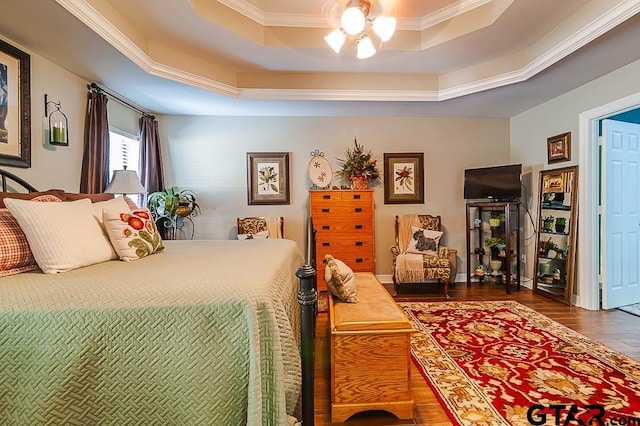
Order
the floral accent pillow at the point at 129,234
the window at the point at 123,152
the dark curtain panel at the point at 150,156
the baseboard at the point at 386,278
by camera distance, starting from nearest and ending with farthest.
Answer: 1. the floral accent pillow at the point at 129,234
2. the window at the point at 123,152
3. the dark curtain panel at the point at 150,156
4. the baseboard at the point at 386,278

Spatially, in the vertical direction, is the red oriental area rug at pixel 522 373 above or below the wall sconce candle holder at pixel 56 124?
below

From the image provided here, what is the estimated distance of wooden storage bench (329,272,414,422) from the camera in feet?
5.65

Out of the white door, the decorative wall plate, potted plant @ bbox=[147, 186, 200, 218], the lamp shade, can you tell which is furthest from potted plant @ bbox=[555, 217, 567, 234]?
the lamp shade

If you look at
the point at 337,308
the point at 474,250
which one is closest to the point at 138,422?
the point at 337,308

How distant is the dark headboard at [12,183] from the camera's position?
7.43 ft

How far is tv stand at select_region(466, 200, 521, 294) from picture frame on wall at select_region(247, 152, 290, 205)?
2682 mm

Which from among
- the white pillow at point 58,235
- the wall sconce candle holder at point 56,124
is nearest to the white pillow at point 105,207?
the white pillow at point 58,235

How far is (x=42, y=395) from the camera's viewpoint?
104 cm

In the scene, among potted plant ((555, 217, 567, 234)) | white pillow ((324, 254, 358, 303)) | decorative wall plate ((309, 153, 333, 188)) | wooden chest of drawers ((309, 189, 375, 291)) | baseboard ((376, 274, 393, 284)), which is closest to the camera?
white pillow ((324, 254, 358, 303))

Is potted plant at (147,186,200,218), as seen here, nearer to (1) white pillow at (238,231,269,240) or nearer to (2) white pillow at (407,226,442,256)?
(1) white pillow at (238,231,269,240)

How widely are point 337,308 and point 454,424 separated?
855 millimetres

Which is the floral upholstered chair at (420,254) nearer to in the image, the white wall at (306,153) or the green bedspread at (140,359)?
the white wall at (306,153)

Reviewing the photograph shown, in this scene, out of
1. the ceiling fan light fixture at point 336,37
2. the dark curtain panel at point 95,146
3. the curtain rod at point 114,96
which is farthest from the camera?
the curtain rod at point 114,96

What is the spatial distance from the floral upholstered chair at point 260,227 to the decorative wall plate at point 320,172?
75 cm
